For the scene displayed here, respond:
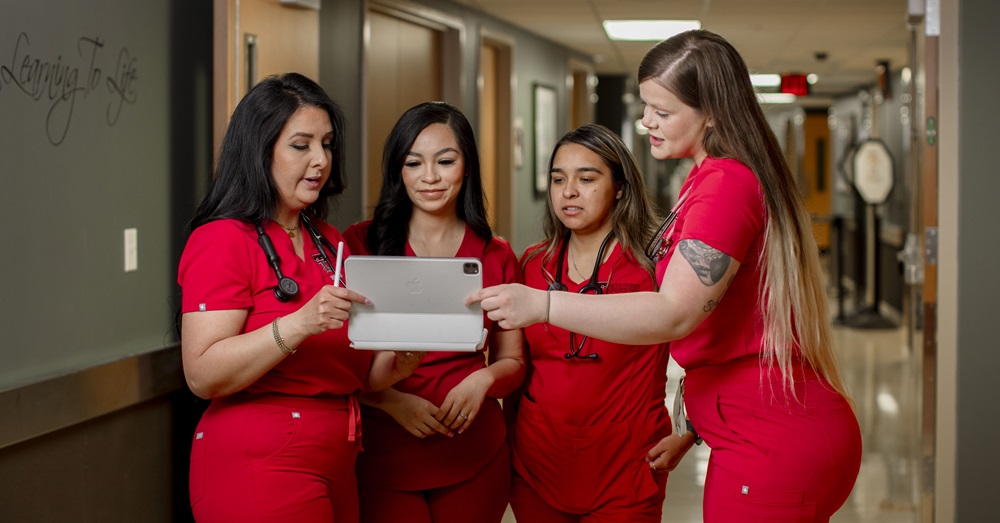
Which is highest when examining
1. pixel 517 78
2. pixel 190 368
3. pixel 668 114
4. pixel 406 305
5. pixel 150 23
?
pixel 517 78

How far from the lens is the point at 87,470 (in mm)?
2926

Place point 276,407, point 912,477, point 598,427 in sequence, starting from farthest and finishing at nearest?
1. point 912,477
2. point 598,427
3. point 276,407

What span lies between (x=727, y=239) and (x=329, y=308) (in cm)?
71

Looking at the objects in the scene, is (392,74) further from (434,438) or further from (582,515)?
(582,515)

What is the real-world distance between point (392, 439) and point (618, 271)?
2.20 feet

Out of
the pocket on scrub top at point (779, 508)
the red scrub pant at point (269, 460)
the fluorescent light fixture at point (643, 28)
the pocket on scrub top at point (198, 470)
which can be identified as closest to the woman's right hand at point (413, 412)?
the red scrub pant at point (269, 460)

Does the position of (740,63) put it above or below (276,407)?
above

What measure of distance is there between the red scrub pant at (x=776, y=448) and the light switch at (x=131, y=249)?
1939mm

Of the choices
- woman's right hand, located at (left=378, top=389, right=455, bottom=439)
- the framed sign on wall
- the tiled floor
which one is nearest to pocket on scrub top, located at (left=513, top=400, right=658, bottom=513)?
woman's right hand, located at (left=378, top=389, right=455, bottom=439)

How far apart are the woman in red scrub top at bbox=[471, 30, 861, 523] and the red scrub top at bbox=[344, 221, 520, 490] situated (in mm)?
672

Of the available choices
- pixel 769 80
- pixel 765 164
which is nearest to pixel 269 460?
pixel 765 164

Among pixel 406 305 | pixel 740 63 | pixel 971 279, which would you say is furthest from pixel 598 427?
pixel 971 279

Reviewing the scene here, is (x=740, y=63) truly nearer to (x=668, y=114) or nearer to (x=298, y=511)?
(x=668, y=114)

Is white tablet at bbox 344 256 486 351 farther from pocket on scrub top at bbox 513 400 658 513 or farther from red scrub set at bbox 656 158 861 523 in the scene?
pocket on scrub top at bbox 513 400 658 513
